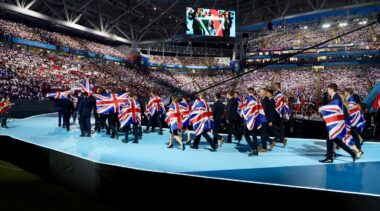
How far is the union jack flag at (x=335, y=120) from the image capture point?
611cm

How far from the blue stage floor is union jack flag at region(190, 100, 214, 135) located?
648 millimetres

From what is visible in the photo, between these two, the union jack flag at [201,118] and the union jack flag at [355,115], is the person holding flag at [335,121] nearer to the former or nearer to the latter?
the union jack flag at [355,115]

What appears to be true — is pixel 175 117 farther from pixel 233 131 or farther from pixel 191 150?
pixel 233 131

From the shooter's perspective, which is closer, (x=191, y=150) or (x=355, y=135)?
(x=355, y=135)

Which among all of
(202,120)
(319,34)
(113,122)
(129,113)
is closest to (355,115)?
(202,120)

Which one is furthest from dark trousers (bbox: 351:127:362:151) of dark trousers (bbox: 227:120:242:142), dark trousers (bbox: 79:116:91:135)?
dark trousers (bbox: 79:116:91:135)

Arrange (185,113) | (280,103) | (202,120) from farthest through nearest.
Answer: (280,103), (185,113), (202,120)

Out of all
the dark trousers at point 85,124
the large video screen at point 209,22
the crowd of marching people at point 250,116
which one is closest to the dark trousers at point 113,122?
the crowd of marching people at point 250,116

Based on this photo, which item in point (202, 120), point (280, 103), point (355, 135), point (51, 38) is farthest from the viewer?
point (51, 38)

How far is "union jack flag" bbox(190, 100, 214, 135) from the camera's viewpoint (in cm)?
799

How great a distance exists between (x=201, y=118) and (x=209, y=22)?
1072 inches

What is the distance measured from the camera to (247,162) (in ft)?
21.9

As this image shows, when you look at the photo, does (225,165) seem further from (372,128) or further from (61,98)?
(61,98)

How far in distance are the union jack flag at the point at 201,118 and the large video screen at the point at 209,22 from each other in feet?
85.3
